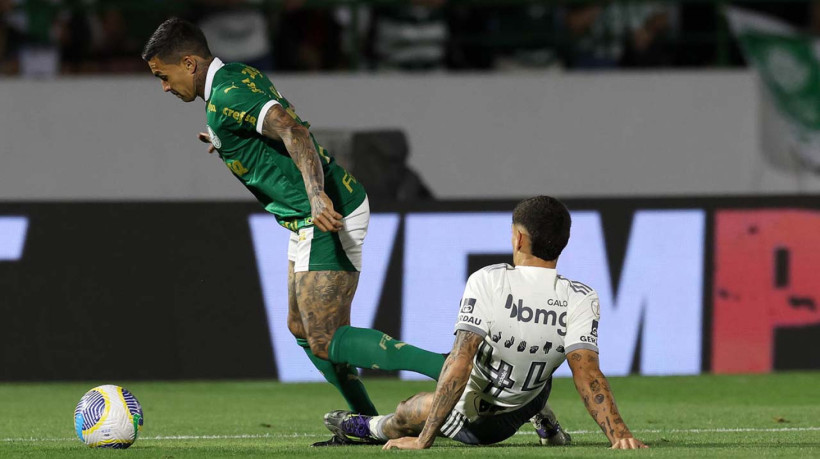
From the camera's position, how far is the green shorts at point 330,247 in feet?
22.3

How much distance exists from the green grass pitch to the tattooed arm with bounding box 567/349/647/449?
0.09 m

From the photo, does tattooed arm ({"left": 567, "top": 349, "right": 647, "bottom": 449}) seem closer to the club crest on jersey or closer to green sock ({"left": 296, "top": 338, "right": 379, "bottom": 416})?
green sock ({"left": 296, "top": 338, "right": 379, "bottom": 416})

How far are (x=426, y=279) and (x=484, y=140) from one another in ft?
10.0

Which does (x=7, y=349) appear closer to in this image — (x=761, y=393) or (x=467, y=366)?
(x=761, y=393)

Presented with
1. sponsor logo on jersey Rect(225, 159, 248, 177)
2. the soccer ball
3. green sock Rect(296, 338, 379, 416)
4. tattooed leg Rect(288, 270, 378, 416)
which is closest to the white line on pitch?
green sock Rect(296, 338, 379, 416)

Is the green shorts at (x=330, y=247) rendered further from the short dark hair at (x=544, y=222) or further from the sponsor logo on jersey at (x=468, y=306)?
the short dark hair at (x=544, y=222)

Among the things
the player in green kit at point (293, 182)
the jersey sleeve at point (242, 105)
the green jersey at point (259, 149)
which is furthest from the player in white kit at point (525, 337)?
the jersey sleeve at point (242, 105)

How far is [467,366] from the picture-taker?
19.2 ft

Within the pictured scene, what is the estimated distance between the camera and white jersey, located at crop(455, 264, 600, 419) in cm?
596

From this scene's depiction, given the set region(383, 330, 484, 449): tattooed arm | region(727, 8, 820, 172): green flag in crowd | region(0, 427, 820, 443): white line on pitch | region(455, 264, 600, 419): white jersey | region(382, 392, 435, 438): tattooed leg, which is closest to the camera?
region(383, 330, 484, 449): tattooed arm

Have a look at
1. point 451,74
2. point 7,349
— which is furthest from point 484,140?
point 7,349

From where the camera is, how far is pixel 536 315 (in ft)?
19.7

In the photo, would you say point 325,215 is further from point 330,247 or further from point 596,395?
point 596,395

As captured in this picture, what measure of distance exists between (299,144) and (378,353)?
95 centimetres
